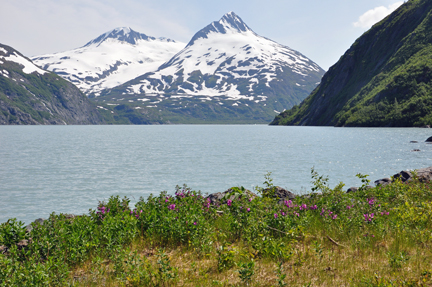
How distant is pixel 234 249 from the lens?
893 cm

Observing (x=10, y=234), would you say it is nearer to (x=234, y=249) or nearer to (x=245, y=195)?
(x=234, y=249)

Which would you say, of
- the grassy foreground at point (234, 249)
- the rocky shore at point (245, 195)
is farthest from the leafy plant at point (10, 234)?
the rocky shore at point (245, 195)

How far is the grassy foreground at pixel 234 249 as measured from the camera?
7.69m

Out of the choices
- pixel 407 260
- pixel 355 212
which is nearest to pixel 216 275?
pixel 407 260

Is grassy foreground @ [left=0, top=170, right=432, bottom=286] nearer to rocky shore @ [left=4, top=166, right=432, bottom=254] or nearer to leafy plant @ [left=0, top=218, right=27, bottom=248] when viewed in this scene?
leafy plant @ [left=0, top=218, right=27, bottom=248]

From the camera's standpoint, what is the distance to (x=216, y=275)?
829cm

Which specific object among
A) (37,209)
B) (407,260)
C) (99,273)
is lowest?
(37,209)

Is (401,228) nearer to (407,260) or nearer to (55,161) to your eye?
(407,260)

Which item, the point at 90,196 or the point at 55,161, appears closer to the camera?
the point at 90,196

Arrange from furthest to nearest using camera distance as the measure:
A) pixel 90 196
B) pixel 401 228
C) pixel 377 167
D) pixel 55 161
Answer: pixel 55 161
pixel 377 167
pixel 90 196
pixel 401 228

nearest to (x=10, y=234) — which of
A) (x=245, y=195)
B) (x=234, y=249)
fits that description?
(x=234, y=249)

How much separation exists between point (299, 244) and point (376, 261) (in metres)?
2.51

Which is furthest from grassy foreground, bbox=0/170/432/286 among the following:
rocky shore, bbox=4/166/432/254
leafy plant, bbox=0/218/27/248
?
rocky shore, bbox=4/166/432/254

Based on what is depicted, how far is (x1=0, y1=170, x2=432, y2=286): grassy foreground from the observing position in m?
7.69
